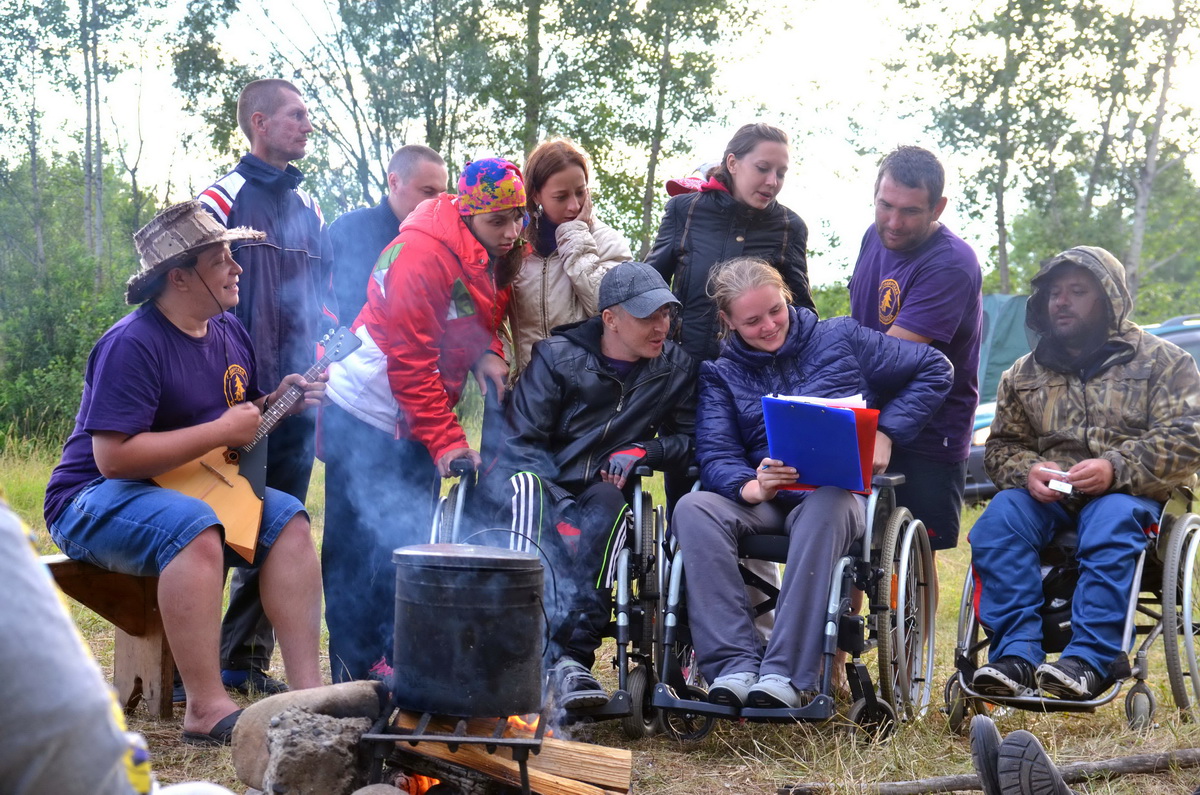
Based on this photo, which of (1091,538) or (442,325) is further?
(442,325)

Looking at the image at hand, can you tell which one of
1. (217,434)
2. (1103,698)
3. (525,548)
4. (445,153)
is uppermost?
(445,153)

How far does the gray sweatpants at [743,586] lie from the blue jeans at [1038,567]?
19.6 inches

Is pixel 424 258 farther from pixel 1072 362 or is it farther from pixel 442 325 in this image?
pixel 1072 362

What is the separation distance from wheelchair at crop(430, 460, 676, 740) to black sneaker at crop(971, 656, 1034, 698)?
1005 mm

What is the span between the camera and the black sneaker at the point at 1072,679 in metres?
3.28

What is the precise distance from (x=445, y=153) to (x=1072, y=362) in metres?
12.3

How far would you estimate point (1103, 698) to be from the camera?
3291 mm

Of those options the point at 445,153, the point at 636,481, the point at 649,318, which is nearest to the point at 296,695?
the point at 636,481

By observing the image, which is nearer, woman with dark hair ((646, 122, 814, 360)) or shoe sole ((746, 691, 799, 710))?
shoe sole ((746, 691, 799, 710))

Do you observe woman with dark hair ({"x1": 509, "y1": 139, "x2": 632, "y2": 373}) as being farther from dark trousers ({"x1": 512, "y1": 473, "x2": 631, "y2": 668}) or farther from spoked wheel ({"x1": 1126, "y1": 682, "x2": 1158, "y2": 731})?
spoked wheel ({"x1": 1126, "y1": 682, "x2": 1158, "y2": 731})

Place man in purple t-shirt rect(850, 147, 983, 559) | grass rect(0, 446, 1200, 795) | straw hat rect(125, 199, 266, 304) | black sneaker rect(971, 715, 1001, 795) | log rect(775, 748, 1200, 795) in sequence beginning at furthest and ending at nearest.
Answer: man in purple t-shirt rect(850, 147, 983, 559) < straw hat rect(125, 199, 266, 304) < grass rect(0, 446, 1200, 795) < log rect(775, 748, 1200, 795) < black sneaker rect(971, 715, 1001, 795)

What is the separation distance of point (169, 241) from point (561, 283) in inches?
53.8

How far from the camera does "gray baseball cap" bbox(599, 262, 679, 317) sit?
12.1ft

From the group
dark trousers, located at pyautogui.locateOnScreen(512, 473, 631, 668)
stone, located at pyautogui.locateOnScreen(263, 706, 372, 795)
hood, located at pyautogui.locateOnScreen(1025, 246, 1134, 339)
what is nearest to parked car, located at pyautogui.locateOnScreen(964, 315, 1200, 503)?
hood, located at pyautogui.locateOnScreen(1025, 246, 1134, 339)
